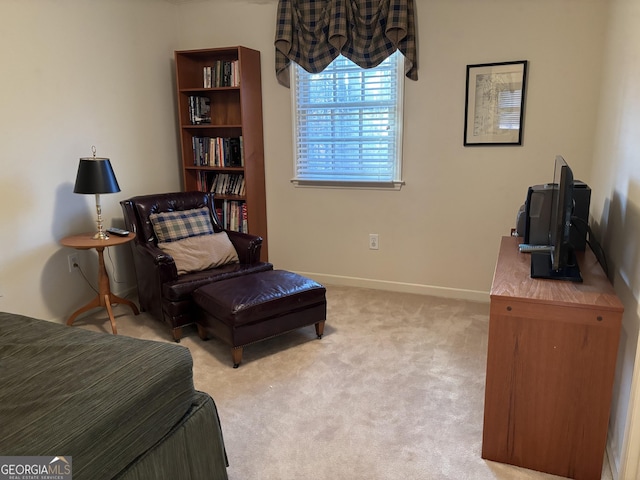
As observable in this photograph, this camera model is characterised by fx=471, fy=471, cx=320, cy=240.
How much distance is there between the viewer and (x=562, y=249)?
190 cm

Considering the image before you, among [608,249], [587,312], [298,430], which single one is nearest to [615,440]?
[587,312]

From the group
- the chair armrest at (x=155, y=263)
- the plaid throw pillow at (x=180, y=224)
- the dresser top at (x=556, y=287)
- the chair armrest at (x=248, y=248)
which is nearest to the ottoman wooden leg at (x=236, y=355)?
the chair armrest at (x=155, y=263)

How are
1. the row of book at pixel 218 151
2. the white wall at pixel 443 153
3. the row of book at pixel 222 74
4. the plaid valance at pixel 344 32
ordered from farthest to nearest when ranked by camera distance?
the row of book at pixel 218 151 → the row of book at pixel 222 74 → the plaid valance at pixel 344 32 → the white wall at pixel 443 153

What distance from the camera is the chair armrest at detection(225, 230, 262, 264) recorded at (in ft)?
11.2

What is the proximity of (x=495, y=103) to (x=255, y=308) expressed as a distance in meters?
2.22

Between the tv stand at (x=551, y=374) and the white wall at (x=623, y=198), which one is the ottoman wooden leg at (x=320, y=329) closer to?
the tv stand at (x=551, y=374)

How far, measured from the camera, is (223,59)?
405 centimetres

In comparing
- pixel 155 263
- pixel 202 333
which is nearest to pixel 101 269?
pixel 155 263

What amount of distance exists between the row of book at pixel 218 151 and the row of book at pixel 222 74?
446 millimetres

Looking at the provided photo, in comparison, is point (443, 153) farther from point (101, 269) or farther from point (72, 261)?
point (72, 261)

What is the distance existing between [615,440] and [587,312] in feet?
1.97

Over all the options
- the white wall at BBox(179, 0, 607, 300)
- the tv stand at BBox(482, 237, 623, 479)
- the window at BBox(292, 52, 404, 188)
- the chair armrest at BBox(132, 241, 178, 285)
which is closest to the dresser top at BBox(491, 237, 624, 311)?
the tv stand at BBox(482, 237, 623, 479)

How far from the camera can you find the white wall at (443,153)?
3.17 metres

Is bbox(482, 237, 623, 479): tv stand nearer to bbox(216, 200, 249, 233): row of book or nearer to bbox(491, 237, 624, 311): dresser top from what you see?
bbox(491, 237, 624, 311): dresser top
